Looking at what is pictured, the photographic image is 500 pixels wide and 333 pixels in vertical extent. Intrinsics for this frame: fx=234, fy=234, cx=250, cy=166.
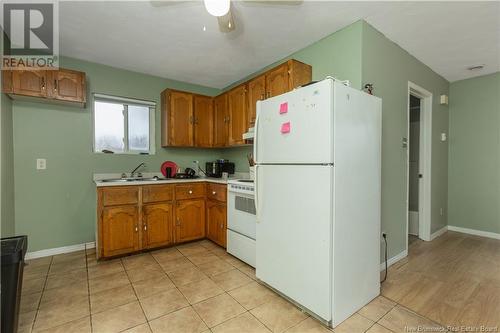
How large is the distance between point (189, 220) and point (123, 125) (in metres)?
1.72

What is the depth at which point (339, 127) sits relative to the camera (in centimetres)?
160

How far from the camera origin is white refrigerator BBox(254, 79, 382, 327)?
62.7 inches

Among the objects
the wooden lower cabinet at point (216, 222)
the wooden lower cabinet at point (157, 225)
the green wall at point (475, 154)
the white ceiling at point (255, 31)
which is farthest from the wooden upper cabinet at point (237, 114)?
the green wall at point (475, 154)

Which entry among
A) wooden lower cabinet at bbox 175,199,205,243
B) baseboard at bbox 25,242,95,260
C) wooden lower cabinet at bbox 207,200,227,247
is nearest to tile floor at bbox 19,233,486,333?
baseboard at bbox 25,242,95,260

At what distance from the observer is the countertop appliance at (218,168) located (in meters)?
3.87

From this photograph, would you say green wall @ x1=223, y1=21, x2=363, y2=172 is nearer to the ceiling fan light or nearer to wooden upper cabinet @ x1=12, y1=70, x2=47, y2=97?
the ceiling fan light

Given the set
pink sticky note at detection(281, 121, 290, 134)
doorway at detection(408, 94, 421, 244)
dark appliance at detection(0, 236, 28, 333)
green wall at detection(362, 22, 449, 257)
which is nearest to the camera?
dark appliance at detection(0, 236, 28, 333)

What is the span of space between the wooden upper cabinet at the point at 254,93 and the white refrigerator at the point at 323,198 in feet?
3.18

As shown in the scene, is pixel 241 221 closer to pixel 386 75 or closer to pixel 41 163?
pixel 386 75

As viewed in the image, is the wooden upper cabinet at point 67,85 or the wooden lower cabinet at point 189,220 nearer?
the wooden upper cabinet at point 67,85

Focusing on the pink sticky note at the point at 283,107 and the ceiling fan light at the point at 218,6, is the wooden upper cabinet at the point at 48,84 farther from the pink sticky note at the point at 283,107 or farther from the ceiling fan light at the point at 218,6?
the pink sticky note at the point at 283,107

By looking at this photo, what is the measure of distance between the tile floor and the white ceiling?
94.3 inches

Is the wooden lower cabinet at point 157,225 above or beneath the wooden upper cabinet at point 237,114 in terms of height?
beneath

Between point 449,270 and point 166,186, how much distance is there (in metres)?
3.37
